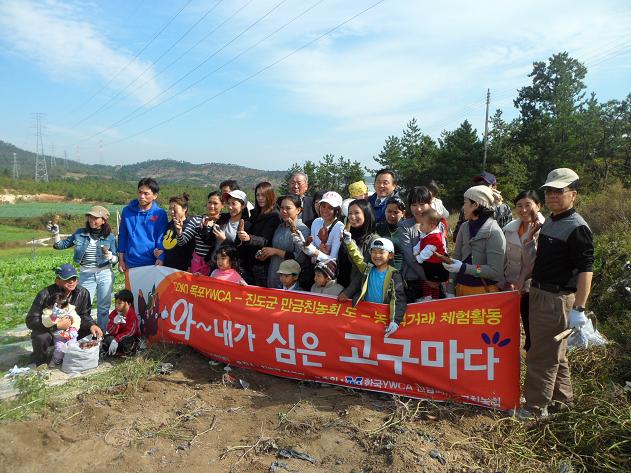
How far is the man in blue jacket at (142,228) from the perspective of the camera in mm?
5594

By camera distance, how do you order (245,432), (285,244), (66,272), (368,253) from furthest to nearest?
1. (66,272)
2. (285,244)
3. (368,253)
4. (245,432)

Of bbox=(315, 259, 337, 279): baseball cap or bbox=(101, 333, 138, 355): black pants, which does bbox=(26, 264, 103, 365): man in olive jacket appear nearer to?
bbox=(101, 333, 138, 355): black pants

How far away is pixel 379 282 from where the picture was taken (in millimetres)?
4176

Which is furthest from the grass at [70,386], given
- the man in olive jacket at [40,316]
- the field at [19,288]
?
the field at [19,288]

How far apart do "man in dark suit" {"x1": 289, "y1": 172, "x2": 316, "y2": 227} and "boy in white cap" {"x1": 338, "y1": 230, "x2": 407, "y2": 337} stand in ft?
4.66

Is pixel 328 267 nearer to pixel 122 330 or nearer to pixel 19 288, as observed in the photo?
pixel 122 330

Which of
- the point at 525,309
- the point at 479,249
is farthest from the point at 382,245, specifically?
the point at 525,309

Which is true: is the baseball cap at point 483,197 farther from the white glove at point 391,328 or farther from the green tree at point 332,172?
the green tree at point 332,172

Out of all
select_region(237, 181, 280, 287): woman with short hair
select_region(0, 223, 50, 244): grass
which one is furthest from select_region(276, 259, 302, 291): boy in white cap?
select_region(0, 223, 50, 244): grass

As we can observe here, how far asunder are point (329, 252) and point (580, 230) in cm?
229

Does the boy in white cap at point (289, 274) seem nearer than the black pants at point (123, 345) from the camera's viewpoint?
Yes

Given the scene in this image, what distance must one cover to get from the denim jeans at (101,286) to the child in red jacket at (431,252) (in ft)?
13.4

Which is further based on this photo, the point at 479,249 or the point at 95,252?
the point at 95,252

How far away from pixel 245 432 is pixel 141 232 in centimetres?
323
